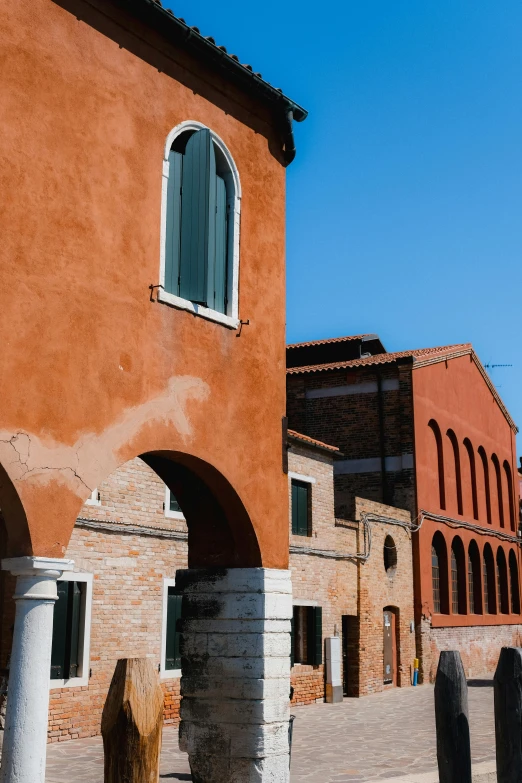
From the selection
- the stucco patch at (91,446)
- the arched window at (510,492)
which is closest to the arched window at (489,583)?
the arched window at (510,492)

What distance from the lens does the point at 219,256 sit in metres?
7.87

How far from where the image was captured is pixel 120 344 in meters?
6.69

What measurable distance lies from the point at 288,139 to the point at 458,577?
19.7 m

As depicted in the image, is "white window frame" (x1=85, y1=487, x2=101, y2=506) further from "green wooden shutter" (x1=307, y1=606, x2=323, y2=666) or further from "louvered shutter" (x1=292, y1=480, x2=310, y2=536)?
"green wooden shutter" (x1=307, y1=606, x2=323, y2=666)

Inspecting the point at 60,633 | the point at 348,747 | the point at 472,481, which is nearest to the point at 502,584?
the point at 472,481

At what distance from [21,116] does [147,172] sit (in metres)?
1.23

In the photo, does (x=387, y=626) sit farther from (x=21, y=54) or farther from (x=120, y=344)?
(x=21, y=54)

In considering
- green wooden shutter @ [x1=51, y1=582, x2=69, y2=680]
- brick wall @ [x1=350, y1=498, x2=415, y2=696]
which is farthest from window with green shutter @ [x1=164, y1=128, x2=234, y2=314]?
brick wall @ [x1=350, y1=498, x2=415, y2=696]

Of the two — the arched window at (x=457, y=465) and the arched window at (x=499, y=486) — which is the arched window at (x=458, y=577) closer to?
the arched window at (x=457, y=465)

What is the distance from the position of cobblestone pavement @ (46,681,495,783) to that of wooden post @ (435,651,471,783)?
5228mm

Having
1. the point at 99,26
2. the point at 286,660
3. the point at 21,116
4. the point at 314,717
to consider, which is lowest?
the point at 314,717

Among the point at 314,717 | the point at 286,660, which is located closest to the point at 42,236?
the point at 286,660

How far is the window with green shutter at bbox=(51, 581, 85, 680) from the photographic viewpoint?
12.6m

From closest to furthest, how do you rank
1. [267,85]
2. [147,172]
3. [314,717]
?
[147,172] → [267,85] → [314,717]
